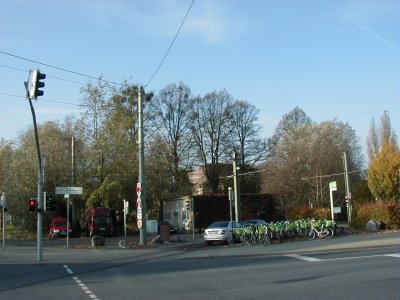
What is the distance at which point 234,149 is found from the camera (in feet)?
229

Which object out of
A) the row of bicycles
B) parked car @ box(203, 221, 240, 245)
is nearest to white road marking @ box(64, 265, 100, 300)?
the row of bicycles

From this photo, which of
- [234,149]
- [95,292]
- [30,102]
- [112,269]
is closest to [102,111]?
[234,149]

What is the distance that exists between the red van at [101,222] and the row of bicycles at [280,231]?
20.0 metres

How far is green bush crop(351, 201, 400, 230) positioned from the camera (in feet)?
126

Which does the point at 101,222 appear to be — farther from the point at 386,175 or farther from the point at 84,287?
the point at 84,287

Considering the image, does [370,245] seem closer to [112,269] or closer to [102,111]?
[112,269]

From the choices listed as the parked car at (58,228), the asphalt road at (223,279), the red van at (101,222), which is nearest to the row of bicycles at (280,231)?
the asphalt road at (223,279)

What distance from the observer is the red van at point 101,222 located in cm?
5019

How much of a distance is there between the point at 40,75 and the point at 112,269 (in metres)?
7.87

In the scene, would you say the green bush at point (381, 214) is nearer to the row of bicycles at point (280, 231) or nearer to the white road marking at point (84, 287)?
the row of bicycles at point (280, 231)

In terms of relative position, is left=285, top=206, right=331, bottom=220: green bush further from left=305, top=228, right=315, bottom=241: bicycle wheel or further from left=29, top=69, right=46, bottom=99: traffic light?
left=29, top=69, right=46, bottom=99: traffic light

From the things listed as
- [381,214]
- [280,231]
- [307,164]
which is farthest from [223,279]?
[307,164]

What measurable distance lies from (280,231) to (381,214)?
10.3 meters

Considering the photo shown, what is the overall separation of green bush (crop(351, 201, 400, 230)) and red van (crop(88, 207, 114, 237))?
22288mm
